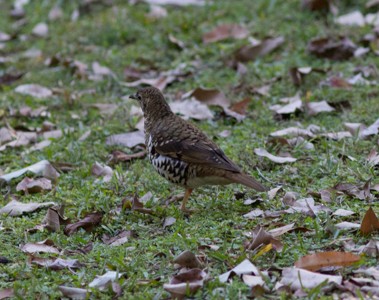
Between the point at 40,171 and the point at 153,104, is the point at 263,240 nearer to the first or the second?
the point at 153,104

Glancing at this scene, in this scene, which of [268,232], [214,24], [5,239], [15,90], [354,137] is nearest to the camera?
[268,232]

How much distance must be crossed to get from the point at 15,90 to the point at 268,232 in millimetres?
5170

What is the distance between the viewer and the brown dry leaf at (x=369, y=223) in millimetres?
4957

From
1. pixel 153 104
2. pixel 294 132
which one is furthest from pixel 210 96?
pixel 153 104

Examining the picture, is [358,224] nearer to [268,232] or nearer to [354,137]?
[268,232]

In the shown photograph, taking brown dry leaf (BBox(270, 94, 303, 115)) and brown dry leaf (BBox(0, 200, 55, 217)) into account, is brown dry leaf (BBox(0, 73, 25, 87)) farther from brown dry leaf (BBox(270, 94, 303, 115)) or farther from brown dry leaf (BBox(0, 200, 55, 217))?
brown dry leaf (BBox(0, 200, 55, 217))

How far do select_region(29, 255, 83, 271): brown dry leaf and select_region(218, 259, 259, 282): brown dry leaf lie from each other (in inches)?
39.3

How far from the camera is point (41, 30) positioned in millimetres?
11719

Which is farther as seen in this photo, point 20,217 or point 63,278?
point 20,217

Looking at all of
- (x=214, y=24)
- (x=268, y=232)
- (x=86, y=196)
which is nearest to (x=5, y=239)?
(x=86, y=196)

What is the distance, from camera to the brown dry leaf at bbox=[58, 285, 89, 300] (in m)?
4.52

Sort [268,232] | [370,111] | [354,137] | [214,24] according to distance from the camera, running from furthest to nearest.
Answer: [214,24] → [370,111] → [354,137] → [268,232]

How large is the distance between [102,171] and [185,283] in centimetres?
264

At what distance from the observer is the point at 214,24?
10664 mm
